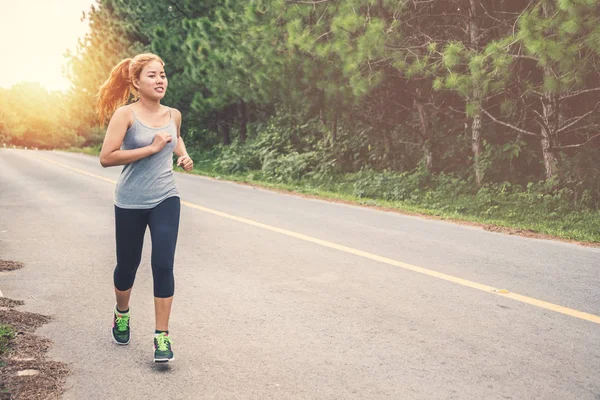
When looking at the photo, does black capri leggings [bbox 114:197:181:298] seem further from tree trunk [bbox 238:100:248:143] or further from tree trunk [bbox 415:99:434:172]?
tree trunk [bbox 238:100:248:143]

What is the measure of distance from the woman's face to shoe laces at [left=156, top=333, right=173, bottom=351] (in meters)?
1.52

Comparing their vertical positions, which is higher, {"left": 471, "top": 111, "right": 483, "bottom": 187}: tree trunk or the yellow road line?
{"left": 471, "top": 111, "right": 483, "bottom": 187}: tree trunk

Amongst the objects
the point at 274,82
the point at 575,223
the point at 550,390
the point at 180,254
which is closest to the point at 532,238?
the point at 575,223

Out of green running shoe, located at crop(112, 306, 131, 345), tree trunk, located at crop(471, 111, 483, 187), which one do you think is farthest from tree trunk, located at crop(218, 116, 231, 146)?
green running shoe, located at crop(112, 306, 131, 345)

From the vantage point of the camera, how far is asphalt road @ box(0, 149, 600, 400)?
3.59 metres

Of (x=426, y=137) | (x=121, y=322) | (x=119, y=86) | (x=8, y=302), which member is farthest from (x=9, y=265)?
(x=426, y=137)

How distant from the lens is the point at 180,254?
725 cm

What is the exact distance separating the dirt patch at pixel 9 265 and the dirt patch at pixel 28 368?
201 cm

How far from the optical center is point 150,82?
3.88 m

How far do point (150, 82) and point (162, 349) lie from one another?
1682 mm

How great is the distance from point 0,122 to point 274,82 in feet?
348

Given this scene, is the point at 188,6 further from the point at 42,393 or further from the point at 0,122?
the point at 0,122

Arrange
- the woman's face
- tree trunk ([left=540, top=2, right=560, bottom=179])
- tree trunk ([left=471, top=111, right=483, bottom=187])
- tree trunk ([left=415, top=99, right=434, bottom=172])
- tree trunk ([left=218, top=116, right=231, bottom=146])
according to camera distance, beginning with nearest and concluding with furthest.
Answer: the woman's face, tree trunk ([left=540, top=2, right=560, bottom=179]), tree trunk ([left=471, top=111, right=483, bottom=187]), tree trunk ([left=415, top=99, right=434, bottom=172]), tree trunk ([left=218, top=116, right=231, bottom=146])

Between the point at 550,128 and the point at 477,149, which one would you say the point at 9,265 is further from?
the point at 477,149
